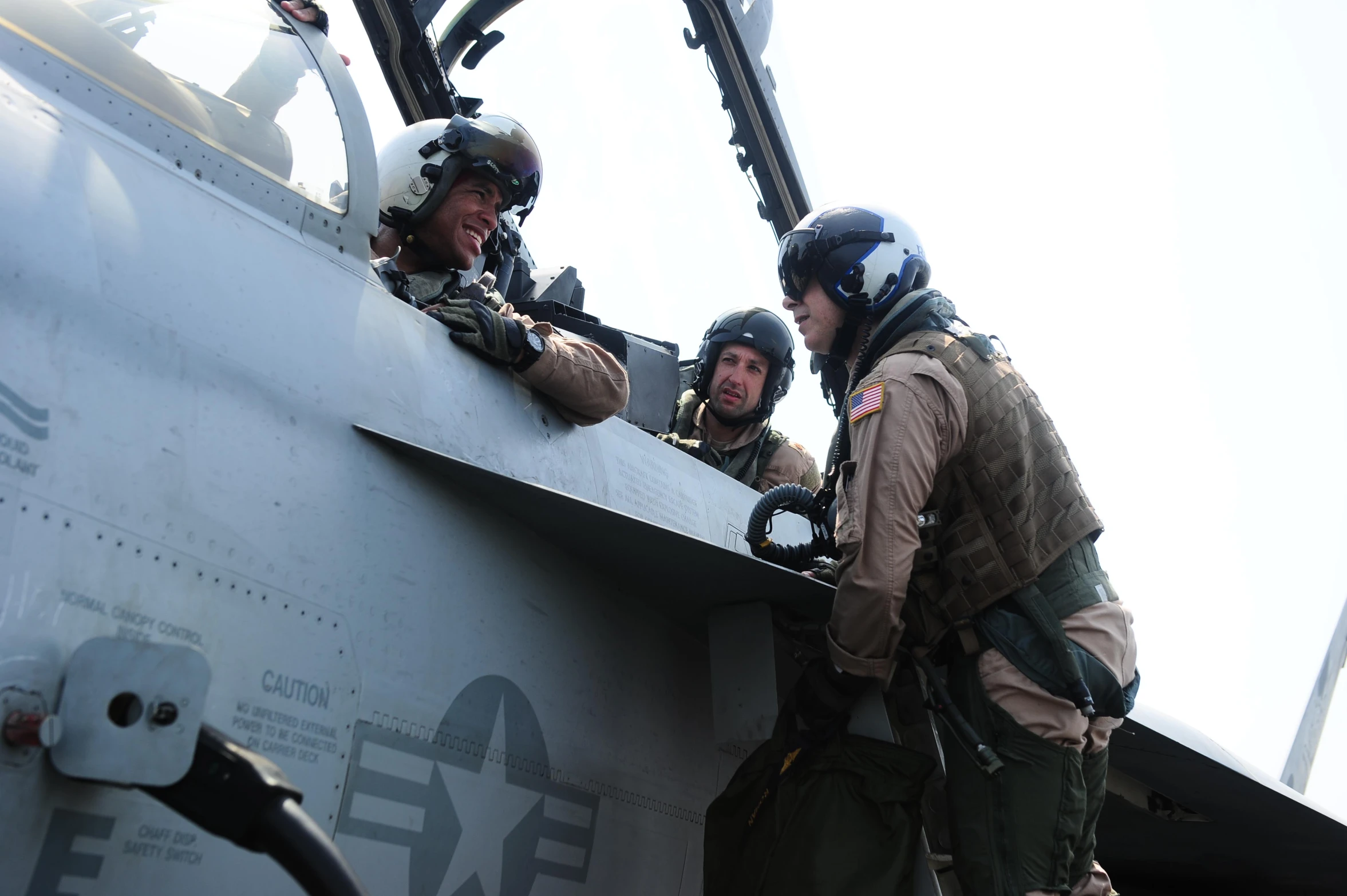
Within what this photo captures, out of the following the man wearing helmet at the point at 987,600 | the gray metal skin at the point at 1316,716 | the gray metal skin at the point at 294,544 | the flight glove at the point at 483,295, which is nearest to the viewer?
the gray metal skin at the point at 294,544

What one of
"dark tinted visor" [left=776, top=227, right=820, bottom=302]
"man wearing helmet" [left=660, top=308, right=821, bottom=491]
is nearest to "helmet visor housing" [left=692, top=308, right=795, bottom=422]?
"man wearing helmet" [left=660, top=308, right=821, bottom=491]

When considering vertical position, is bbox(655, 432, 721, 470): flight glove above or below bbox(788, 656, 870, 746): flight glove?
above

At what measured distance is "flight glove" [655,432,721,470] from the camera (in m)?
5.04

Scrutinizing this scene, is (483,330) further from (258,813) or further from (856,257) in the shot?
(258,813)

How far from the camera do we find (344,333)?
2.33m

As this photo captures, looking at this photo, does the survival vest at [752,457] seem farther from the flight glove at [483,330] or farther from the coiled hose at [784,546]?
the flight glove at [483,330]

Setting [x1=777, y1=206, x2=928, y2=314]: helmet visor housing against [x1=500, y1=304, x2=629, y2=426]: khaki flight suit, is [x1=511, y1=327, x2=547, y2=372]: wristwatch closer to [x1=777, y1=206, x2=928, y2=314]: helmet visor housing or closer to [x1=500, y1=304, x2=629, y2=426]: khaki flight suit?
[x1=500, y1=304, x2=629, y2=426]: khaki flight suit

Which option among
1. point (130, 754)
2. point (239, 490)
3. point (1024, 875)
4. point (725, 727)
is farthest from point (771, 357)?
point (130, 754)

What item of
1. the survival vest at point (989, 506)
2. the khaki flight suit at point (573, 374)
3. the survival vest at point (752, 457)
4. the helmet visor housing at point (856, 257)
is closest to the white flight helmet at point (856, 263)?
the helmet visor housing at point (856, 257)

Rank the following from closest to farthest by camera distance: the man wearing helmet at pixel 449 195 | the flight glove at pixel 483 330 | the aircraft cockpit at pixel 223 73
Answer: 1. the aircraft cockpit at pixel 223 73
2. the flight glove at pixel 483 330
3. the man wearing helmet at pixel 449 195

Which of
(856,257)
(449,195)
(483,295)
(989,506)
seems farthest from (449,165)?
(989,506)

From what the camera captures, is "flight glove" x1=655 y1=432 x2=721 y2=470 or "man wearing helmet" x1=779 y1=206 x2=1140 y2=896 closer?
"man wearing helmet" x1=779 y1=206 x2=1140 y2=896

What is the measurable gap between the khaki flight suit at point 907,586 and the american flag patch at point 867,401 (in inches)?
0.5

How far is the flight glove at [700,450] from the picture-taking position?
504 cm
